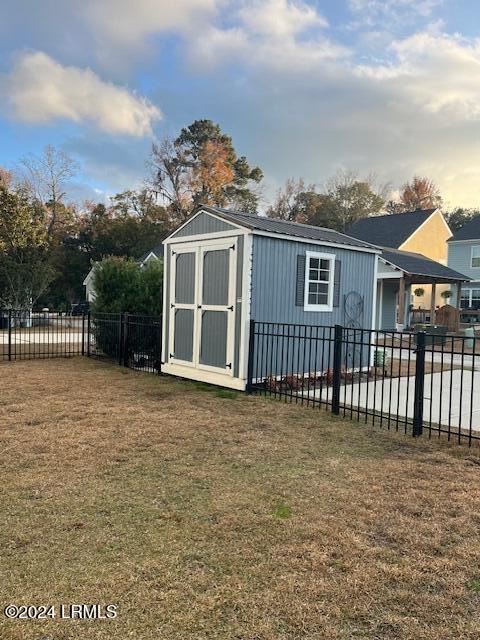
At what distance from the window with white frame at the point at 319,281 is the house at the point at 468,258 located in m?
20.7

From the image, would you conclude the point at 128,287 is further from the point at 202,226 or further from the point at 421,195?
the point at 421,195

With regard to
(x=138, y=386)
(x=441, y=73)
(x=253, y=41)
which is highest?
(x=253, y=41)

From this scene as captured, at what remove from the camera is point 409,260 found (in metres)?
19.9

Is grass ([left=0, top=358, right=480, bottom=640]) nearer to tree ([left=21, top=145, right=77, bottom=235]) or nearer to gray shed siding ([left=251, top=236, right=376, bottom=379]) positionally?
gray shed siding ([left=251, top=236, right=376, bottom=379])

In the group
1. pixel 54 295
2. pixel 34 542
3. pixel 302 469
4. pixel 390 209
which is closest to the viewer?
pixel 34 542

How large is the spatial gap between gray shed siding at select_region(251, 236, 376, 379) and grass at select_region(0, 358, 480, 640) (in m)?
2.42

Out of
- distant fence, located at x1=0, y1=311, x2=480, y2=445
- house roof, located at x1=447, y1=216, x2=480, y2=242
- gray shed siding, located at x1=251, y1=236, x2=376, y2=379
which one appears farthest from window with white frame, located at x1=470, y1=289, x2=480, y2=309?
gray shed siding, located at x1=251, y1=236, x2=376, y2=379

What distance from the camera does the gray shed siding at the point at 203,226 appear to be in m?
7.83

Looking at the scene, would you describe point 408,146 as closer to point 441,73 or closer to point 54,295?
point 441,73

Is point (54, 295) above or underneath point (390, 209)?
underneath

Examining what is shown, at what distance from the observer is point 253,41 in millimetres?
11812

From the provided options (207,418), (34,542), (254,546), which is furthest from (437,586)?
(207,418)

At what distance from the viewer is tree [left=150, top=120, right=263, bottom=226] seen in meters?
39.1

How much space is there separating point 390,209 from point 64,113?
110ft
